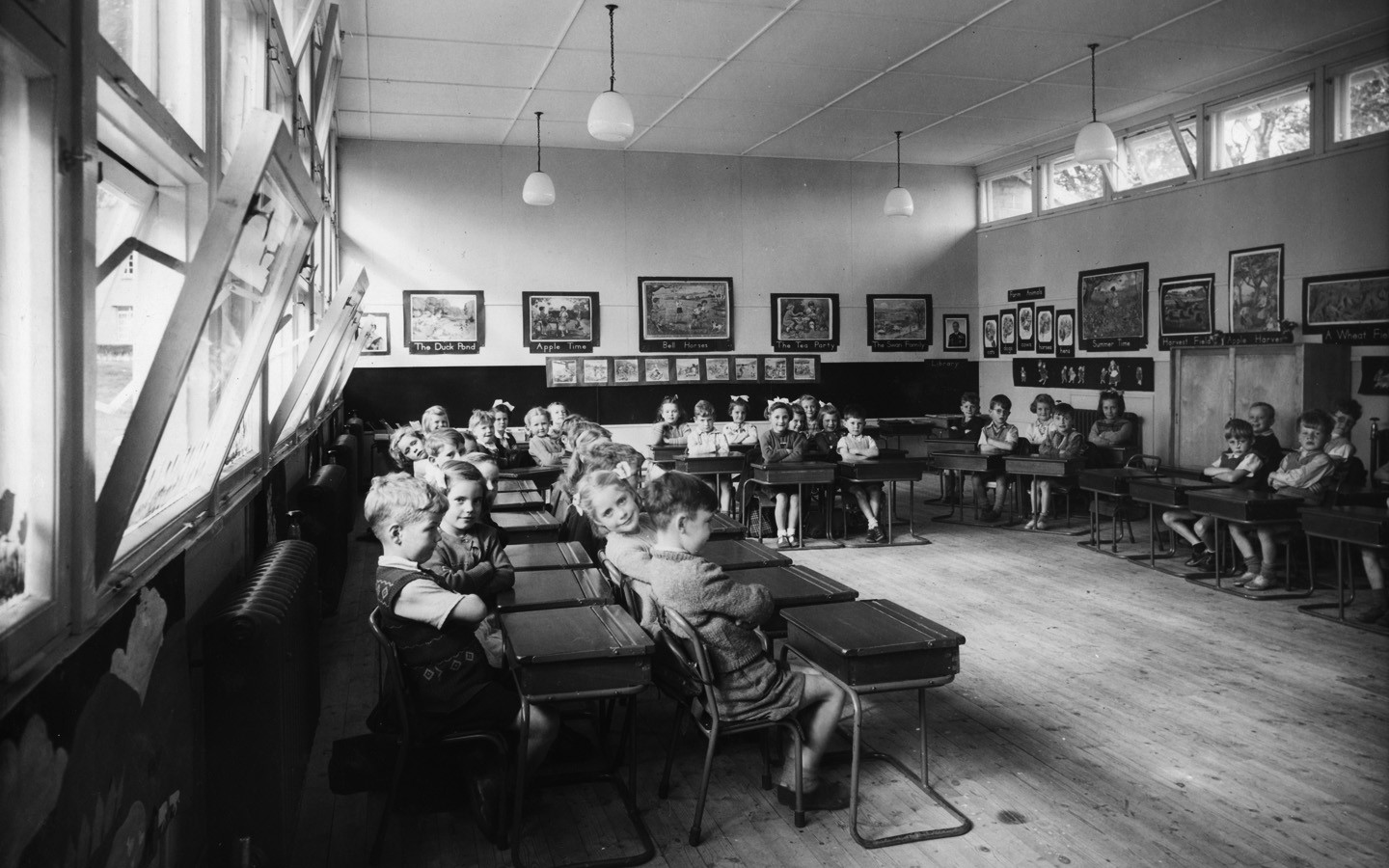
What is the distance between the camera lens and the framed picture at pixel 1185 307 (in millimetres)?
9586

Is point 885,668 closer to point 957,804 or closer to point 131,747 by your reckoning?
point 957,804

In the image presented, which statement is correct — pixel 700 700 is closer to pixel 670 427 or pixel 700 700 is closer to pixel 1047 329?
pixel 670 427

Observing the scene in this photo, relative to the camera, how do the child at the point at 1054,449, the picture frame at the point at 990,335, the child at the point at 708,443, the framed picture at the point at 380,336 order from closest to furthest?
the child at the point at 708,443 < the child at the point at 1054,449 < the framed picture at the point at 380,336 < the picture frame at the point at 990,335

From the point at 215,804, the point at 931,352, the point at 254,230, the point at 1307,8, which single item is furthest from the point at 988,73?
the point at 215,804

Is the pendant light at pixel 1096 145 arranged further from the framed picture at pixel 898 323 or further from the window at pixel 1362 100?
the framed picture at pixel 898 323

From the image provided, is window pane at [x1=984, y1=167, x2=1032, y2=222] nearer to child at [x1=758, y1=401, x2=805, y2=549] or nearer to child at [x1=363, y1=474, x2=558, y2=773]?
child at [x1=758, y1=401, x2=805, y2=549]

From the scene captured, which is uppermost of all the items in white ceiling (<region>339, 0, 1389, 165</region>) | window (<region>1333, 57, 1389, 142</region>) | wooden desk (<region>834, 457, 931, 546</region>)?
white ceiling (<region>339, 0, 1389, 165</region>)

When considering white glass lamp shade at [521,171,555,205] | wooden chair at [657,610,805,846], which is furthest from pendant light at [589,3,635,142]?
wooden chair at [657,610,805,846]

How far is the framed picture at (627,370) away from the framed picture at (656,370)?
0.07 m

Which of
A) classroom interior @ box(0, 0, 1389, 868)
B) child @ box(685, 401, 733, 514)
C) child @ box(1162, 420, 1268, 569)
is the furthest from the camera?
child @ box(685, 401, 733, 514)

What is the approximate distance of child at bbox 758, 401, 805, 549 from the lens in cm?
849

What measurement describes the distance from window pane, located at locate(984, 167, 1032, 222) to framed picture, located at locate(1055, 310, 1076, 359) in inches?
59.2

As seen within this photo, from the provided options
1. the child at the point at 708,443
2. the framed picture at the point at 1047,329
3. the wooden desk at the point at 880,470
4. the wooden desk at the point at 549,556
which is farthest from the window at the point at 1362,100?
the wooden desk at the point at 549,556

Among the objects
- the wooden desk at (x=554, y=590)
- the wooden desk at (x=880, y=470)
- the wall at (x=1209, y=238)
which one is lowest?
the wooden desk at (x=554, y=590)
